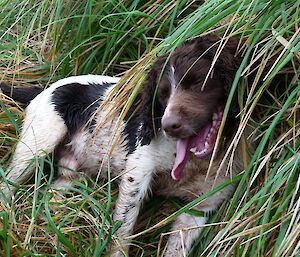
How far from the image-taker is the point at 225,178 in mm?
3160

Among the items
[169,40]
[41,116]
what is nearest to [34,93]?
[41,116]

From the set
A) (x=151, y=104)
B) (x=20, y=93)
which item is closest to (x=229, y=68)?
(x=151, y=104)

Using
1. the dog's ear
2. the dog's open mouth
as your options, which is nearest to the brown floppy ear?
the dog's open mouth

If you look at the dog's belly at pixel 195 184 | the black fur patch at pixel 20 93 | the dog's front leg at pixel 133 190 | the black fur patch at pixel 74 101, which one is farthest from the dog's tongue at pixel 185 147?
the black fur patch at pixel 20 93

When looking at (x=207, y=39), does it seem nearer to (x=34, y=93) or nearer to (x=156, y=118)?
(x=156, y=118)

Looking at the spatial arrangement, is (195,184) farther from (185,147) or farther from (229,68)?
(229,68)

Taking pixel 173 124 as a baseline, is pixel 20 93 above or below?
below

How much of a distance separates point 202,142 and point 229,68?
395 millimetres

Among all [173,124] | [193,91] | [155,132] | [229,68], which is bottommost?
[155,132]

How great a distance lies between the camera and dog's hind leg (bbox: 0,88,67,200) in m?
3.69

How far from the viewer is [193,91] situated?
295 cm

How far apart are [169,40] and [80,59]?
1374 millimetres

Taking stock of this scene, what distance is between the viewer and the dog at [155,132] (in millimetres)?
2906

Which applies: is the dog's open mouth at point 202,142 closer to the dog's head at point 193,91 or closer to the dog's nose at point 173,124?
the dog's head at point 193,91
